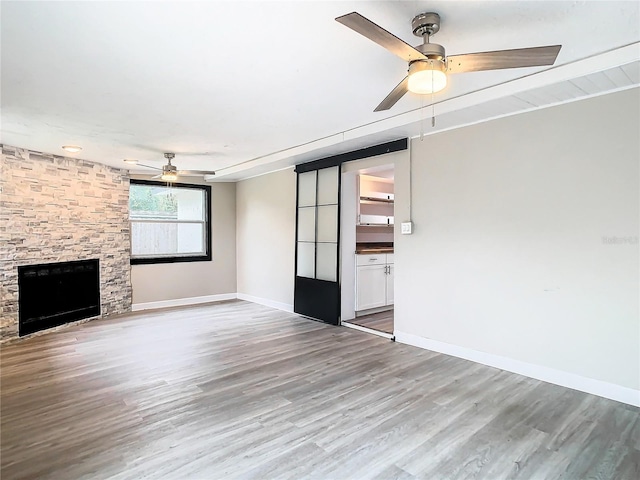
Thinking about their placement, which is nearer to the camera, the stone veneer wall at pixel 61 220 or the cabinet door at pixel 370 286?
the stone veneer wall at pixel 61 220

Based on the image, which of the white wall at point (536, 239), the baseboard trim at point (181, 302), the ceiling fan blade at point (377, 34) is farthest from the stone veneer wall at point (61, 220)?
the ceiling fan blade at point (377, 34)

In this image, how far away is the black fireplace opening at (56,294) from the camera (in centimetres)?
490

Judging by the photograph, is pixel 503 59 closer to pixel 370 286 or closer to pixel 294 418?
pixel 294 418

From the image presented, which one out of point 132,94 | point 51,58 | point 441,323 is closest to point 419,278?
point 441,323

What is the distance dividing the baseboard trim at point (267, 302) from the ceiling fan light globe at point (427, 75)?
4.64 meters

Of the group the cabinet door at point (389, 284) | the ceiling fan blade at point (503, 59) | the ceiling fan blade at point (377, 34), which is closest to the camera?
the ceiling fan blade at point (377, 34)

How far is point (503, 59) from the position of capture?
2.01 m

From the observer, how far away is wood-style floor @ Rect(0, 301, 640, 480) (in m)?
2.12

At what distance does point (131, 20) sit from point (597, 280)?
3.69 meters

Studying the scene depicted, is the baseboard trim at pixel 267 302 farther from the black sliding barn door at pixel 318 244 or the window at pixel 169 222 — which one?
the window at pixel 169 222

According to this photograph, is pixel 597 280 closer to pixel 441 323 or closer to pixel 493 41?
pixel 441 323

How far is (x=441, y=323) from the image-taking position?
4074mm

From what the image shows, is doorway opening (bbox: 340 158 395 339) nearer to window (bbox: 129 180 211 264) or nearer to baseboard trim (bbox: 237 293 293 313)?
baseboard trim (bbox: 237 293 293 313)

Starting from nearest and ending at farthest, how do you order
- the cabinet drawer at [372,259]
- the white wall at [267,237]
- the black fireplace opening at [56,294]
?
the black fireplace opening at [56,294] < the cabinet drawer at [372,259] < the white wall at [267,237]
